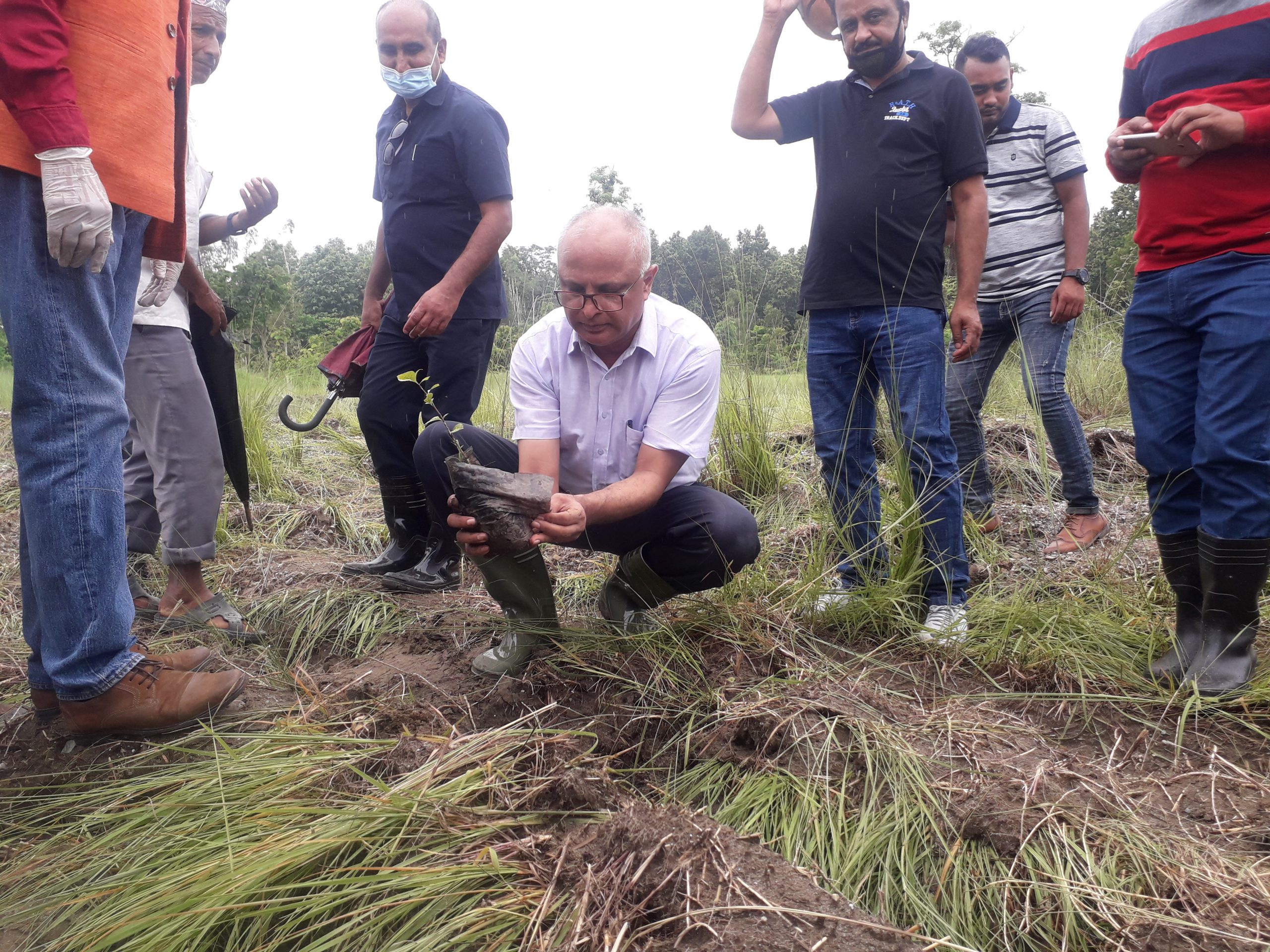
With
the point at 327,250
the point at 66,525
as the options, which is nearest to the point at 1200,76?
the point at 66,525

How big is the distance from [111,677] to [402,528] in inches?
59.6

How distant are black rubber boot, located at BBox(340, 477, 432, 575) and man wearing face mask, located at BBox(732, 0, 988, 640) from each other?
156 cm

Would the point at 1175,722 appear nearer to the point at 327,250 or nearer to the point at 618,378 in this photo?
the point at 618,378

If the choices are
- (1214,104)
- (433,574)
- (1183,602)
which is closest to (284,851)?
(433,574)

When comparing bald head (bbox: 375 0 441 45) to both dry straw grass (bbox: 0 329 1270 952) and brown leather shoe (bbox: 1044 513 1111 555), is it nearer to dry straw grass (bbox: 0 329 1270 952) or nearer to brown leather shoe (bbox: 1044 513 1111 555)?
dry straw grass (bbox: 0 329 1270 952)

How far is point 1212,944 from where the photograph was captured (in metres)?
1.23

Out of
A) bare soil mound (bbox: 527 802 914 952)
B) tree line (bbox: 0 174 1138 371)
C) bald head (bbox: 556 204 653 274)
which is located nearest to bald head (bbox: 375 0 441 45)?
tree line (bbox: 0 174 1138 371)

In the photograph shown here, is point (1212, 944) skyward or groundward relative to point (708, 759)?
skyward

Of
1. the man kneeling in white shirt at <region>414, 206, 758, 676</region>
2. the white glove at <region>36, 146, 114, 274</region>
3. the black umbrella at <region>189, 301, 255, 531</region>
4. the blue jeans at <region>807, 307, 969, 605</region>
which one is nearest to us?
the white glove at <region>36, 146, 114, 274</region>

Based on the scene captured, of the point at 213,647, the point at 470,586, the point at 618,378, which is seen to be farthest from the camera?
the point at 470,586

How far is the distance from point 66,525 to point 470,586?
5.35 ft

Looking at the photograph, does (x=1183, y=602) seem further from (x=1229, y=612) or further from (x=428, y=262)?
(x=428, y=262)

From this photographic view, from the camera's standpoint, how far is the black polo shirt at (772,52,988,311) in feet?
8.15

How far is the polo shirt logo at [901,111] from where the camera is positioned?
98.1 inches
